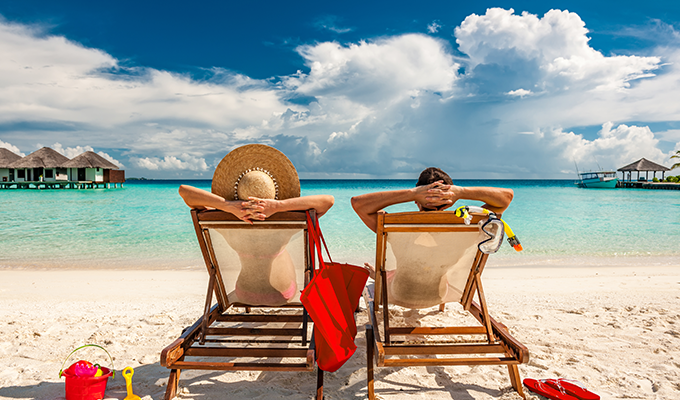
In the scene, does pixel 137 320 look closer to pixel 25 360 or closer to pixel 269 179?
pixel 25 360

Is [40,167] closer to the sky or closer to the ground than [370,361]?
closer to the sky

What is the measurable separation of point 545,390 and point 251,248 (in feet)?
6.65

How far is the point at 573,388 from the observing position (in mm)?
2098

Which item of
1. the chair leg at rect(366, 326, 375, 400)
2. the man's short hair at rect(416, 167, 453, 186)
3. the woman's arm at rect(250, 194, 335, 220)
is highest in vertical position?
the man's short hair at rect(416, 167, 453, 186)

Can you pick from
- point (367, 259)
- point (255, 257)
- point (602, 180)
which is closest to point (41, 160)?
point (367, 259)

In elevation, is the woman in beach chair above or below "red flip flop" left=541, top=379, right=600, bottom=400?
above

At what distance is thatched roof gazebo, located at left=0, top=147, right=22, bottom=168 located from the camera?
136 feet

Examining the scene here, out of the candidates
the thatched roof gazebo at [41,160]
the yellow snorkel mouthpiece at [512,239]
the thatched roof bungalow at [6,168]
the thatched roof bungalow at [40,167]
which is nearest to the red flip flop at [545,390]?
the yellow snorkel mouthpiece at [512,239]

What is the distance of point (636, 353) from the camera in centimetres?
270

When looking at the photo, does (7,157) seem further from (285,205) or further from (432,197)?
(432,197)

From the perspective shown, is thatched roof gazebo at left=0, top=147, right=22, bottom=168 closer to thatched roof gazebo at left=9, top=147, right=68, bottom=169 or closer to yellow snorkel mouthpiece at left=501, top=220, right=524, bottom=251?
thatched roof gazebo at left=9, top=147, right=68, bottom=169

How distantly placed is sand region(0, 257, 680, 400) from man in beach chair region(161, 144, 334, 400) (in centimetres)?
30

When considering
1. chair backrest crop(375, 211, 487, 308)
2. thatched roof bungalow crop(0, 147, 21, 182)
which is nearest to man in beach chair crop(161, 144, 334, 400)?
chair backrest crop(375, 211, 487, 308)

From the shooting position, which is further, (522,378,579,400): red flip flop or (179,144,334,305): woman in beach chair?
(179,144,334,305): woman in beach chair
